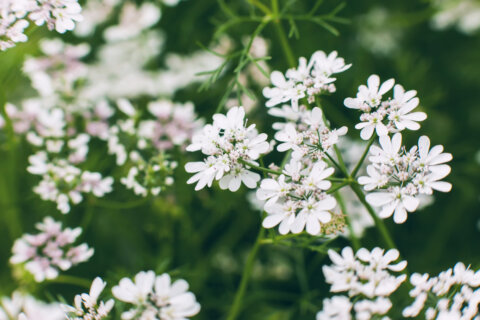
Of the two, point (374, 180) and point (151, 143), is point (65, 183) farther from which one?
point (374, 180)

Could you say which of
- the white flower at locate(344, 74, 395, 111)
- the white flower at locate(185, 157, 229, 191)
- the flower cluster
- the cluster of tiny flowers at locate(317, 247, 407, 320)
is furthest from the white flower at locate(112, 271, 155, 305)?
the flower cluster

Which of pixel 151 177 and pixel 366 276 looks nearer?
pixel 366 276

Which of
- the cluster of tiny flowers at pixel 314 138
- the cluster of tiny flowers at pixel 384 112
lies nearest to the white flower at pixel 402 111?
the cluster of tiny flowers at pixel 384 112

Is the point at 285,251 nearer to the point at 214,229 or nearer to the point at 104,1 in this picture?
the point at 214,229

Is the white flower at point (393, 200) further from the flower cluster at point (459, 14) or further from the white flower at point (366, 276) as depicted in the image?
the flower cluster at point (459, 14)

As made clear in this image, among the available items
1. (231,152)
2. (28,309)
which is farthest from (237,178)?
(28,309)
